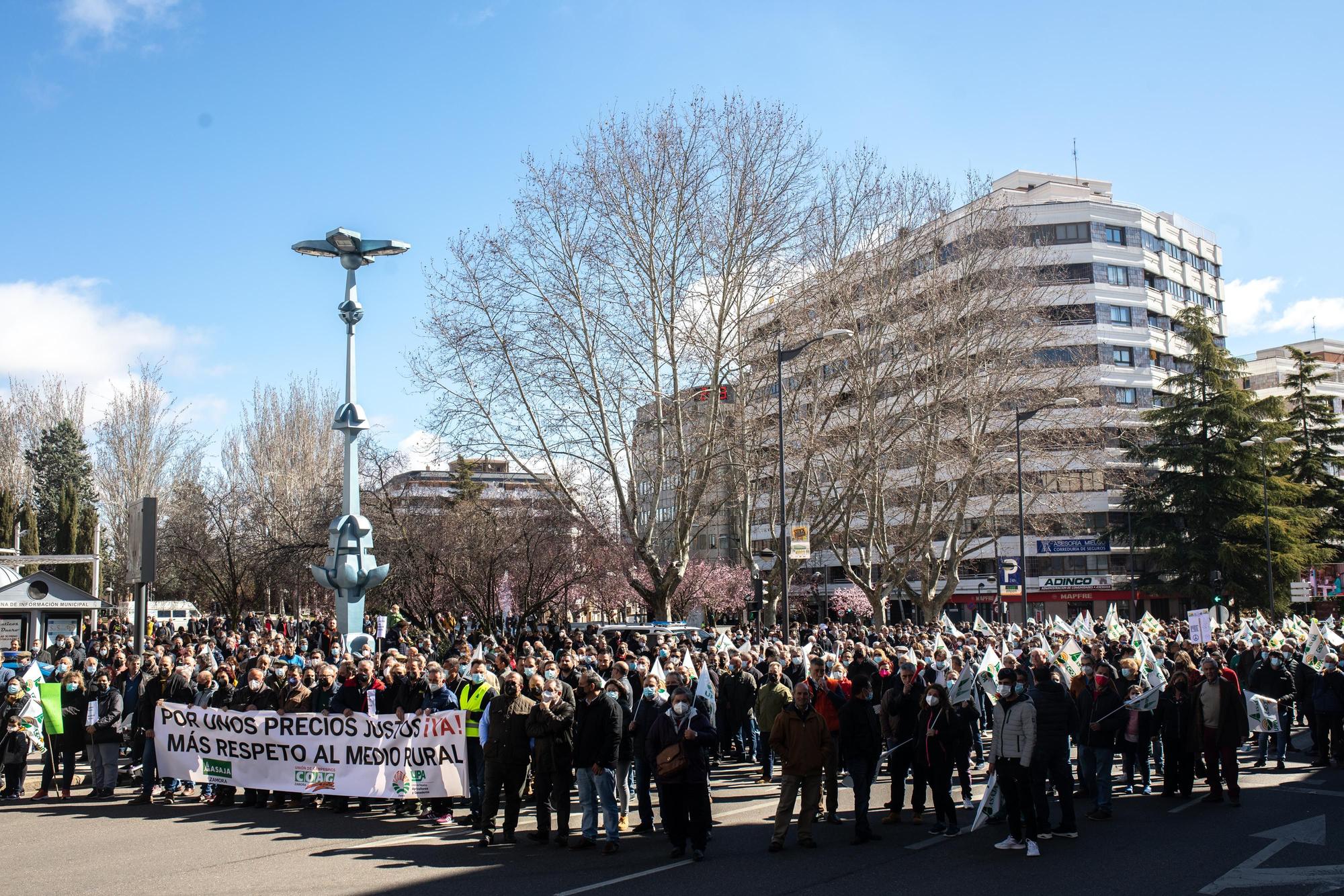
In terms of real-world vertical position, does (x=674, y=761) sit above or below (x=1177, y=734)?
above

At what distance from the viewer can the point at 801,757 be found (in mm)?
9641

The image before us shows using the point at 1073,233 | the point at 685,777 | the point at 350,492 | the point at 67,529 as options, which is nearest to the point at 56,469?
the point at 67,529

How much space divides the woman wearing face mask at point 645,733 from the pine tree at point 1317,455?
5004cm

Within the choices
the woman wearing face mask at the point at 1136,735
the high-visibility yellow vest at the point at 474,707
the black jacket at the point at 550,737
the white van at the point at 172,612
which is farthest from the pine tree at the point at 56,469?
the woman wearing face mask at the point at 1136,735

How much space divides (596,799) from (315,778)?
A: 3.72 metres

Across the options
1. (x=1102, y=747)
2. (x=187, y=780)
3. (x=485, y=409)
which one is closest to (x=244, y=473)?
(x=485, y=409)

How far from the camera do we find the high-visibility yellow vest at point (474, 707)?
1131 cm

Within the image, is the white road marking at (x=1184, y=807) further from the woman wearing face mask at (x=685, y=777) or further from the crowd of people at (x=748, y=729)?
the woman wearing face mask at (x=685, y=777)

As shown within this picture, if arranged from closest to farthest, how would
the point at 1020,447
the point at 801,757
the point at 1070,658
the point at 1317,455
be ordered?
1. the point at 801,757
2. the point at 1070,658
3. the point at 1020,447
4. the point at 1317,455

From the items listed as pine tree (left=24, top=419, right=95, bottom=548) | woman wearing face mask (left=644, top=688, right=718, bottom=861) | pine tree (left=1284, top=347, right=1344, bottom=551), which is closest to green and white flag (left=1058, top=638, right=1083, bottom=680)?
woman wearing face mask (left=644, top=688, right=718, bottom=861)

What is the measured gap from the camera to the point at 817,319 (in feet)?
110

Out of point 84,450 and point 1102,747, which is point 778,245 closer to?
point 1102,747

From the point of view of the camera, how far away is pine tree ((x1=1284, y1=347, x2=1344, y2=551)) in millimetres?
54469

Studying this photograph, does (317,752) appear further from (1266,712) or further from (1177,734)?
(1266,712)
